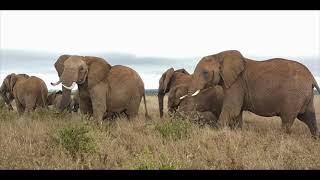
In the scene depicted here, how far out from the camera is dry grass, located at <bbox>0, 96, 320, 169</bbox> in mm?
7777

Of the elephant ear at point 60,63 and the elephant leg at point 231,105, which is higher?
the elephant ear at point 60,63

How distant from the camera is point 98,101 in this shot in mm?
12070

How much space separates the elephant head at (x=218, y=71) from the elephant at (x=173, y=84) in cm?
214

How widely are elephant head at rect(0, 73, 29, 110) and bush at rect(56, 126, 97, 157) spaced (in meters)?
8.39

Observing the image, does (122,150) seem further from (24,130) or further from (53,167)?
(24,130)

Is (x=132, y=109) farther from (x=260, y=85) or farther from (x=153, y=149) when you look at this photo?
(x=153, y=149)

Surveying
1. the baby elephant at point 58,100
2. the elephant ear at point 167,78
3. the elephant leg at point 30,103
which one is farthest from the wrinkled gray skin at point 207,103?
the baby elephant at point 58,100

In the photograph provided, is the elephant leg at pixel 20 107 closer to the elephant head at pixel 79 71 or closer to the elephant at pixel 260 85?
the elephant head at pixel 79 71

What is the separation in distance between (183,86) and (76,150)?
6411mm

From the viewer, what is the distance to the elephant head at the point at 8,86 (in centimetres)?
1648

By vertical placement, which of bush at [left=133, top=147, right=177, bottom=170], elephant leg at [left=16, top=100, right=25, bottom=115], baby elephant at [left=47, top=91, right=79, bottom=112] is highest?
bush at [left=133, top=147, right=177, bottom=170]

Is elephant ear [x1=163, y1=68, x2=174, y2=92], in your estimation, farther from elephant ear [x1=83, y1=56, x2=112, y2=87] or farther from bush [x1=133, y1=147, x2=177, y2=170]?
bush [x1=133, y1=147, x2=177, y2=170]

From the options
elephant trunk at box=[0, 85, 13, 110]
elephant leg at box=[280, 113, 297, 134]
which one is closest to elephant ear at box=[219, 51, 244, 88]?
elephant leg at box=[280, 113, 297, 134]

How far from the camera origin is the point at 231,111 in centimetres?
1156
